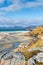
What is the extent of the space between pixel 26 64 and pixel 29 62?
0.32 metres

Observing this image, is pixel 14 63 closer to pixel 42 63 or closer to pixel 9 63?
pixel 9 63

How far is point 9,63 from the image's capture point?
18281 millimetres

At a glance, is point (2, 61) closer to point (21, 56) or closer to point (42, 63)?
point (21, 56)

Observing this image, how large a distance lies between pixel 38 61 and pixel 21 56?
1.67 meters

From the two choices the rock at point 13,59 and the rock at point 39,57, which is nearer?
the rock at point 13,59

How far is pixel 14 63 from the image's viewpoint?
1811 cm

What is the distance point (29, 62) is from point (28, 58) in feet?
2.51

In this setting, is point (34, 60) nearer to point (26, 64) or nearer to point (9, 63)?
point (26, 64)

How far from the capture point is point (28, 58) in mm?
18781

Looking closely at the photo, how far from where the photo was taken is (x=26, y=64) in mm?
18109

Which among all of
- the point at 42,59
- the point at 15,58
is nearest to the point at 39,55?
the point at 42,59

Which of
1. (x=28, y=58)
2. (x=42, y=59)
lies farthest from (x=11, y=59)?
(x=42, y=59)

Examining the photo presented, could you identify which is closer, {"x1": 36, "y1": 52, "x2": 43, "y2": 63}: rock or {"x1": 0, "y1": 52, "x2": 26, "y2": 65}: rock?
{"x1": 0, "y1": 52, "x2": 26, "y2": 65}: rock

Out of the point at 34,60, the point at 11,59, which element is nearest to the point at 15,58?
the point at 11,59
